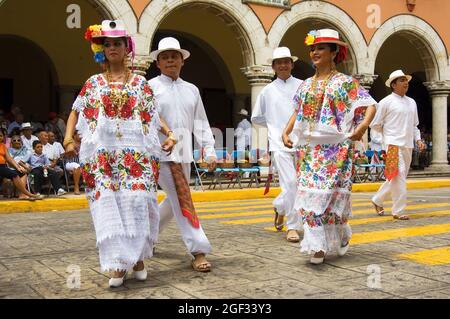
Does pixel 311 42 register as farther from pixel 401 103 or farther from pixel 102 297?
pixel 401 103

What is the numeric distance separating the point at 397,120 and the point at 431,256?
11.1ft

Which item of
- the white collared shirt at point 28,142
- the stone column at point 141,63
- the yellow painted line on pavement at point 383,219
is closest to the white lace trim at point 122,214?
the yellow painted line on pavement at point 383,219

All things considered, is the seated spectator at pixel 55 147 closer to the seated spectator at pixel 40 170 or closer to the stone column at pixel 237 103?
the seated spectator at pixel 40 170

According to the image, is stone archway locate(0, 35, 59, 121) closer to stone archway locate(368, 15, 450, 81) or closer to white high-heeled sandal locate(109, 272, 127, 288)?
stone archway locate(368, 15, 450, 81)

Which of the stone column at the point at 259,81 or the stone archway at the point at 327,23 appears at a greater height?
the stone archway at the point at 327,23

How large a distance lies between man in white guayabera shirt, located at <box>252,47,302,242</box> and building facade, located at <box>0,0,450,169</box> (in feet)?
23.8

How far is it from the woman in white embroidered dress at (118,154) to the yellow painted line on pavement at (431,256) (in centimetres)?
223

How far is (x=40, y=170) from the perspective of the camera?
36.9 ft

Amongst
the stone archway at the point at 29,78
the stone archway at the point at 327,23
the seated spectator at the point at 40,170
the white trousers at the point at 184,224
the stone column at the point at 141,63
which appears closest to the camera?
the white trousers at the point at 184,224

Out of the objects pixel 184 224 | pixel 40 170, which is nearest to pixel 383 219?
pixel 184 224

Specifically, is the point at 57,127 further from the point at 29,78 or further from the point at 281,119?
the point at 281,119

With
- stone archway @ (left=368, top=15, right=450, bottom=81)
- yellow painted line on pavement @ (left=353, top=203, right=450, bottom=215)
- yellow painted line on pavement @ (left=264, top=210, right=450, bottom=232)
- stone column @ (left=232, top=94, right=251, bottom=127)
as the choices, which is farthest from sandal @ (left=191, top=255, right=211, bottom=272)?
stone column @ (left=232, top=94, right=251, bottom=127)

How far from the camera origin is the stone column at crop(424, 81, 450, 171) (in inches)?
749

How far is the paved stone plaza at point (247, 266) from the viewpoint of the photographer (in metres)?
3.85
